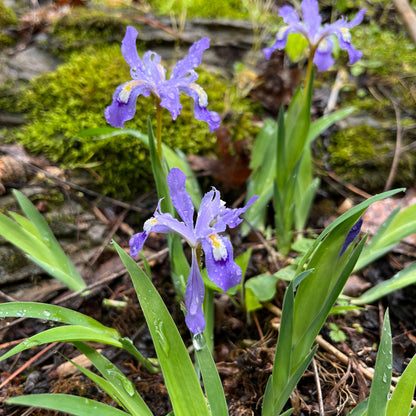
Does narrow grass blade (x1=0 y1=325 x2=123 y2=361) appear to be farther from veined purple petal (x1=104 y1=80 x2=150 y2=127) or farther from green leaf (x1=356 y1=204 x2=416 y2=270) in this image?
green leaf (x1=356 y1=204 x2=416 y2=270)

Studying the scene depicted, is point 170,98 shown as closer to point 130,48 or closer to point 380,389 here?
point 130,48

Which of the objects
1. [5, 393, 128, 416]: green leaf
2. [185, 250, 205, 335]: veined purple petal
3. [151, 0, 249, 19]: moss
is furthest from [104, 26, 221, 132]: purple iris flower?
[151, 0, 249, 19]: moss

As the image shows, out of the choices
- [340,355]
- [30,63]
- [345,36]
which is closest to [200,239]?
[340,355]

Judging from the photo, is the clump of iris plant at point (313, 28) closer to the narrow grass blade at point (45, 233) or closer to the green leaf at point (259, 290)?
the green leaf at point (259, 290)

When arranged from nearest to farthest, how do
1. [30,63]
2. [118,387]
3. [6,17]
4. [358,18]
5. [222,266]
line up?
[222,266] → [118,387] → [358,18] → [30,63] → [6,17]

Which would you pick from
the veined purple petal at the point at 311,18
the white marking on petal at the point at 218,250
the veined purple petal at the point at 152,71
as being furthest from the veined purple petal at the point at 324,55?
the white marking on petal at the point at 218,250

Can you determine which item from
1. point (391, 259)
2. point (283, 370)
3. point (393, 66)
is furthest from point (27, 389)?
point (393, 66)
